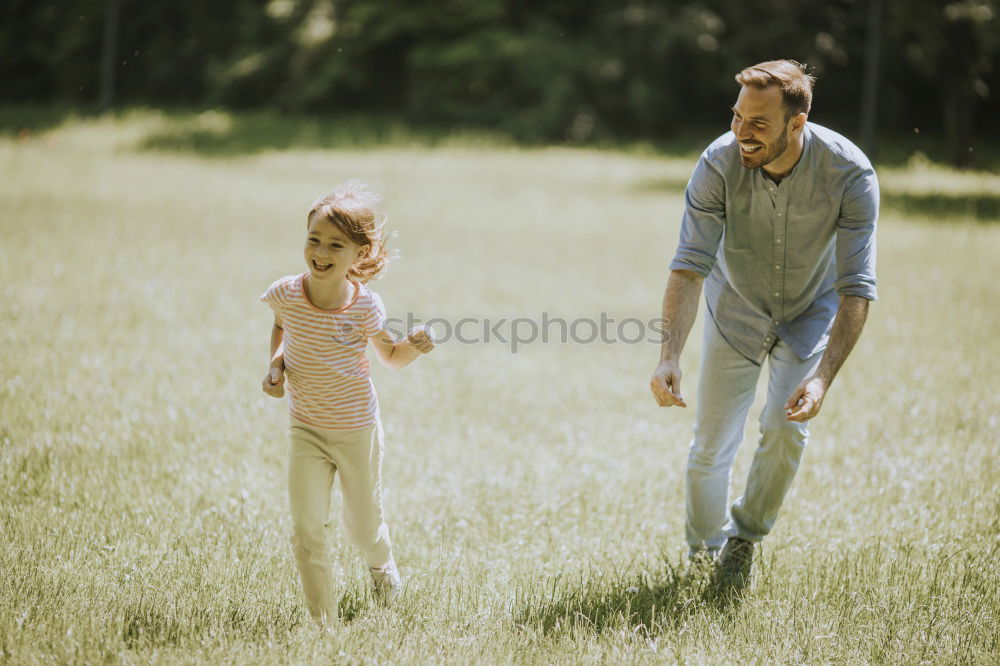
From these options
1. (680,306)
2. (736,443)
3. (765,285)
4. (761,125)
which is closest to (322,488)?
(680,306)

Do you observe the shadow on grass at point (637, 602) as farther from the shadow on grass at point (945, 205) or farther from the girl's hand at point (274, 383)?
the shadow on grass at point (945, 205)

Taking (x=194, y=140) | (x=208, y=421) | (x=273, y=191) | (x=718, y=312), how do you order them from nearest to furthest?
(x=718, y=312), (x=208, y=421), (x=273, y=191), (x=194, y=140)

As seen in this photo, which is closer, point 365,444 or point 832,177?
point 365,444

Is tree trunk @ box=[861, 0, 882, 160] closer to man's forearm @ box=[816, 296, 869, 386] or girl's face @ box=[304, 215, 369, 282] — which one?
man's forearm @ box=[816, 296, 869, 386]

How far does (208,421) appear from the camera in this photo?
20.6 ft

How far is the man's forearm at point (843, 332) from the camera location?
3.87 meters

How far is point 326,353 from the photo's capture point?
359 cm

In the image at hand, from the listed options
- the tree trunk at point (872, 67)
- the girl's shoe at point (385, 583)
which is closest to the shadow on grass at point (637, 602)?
the girl's shoe at point (385, 583)

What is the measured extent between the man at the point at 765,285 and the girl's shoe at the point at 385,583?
1358mm

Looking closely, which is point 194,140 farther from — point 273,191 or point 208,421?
point 208,421

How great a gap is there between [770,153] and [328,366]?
6.58 ft

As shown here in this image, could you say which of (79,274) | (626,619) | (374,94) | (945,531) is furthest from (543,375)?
(374,94)

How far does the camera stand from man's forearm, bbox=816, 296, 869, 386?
12.7ft

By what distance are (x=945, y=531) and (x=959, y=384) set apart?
3.37m
